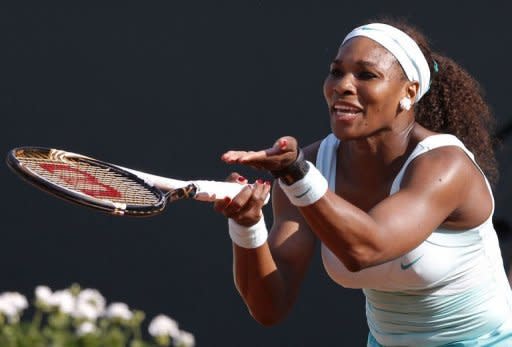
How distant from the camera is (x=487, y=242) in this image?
372cm

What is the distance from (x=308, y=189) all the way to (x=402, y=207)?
0.29 meters

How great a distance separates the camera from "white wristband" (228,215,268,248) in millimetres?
3572

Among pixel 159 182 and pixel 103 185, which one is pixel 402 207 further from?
pixel 103 185

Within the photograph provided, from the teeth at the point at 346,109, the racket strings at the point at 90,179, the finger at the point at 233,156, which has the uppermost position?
the finger at the point at 233,156

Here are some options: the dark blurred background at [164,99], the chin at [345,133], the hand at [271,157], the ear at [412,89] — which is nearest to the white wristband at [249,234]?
the chin at [345,133]

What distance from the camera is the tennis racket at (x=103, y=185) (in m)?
3.06

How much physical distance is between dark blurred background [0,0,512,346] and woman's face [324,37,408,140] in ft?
6.63

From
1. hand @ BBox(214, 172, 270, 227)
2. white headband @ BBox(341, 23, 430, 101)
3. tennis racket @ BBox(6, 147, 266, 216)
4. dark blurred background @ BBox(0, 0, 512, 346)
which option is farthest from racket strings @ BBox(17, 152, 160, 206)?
dark blurred background @ BBox(0, 0, 512, 346)

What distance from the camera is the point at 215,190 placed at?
3357 mm

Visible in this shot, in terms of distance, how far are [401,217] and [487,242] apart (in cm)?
48

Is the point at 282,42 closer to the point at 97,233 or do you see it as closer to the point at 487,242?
the point at 97,233

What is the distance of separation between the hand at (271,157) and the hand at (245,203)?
263 millimetres

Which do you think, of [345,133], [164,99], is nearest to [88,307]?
[345,133]

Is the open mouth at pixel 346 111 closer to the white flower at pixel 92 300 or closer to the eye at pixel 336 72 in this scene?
the eye at pixel 336 72
